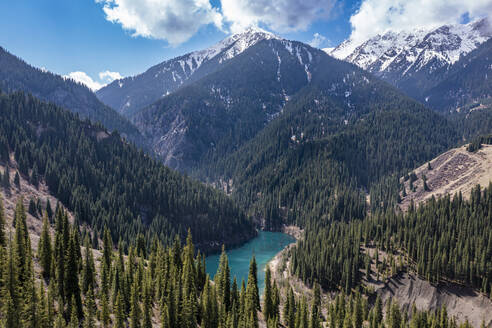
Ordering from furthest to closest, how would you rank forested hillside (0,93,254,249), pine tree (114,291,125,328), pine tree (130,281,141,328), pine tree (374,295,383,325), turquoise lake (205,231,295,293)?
1. forested hillside (0,93,254,249)
2. turquoise lake (205,231,295,293)
3. pine tree (374,295,383,325)
4. pine tree (130,281,141,328)
5. pine tree (114,291,125,328)

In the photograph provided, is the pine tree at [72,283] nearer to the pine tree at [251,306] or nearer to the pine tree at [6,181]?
the pine tree at [251,306]

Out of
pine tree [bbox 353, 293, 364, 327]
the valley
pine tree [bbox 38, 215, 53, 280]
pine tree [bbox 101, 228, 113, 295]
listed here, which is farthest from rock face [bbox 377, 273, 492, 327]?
pine tree [bbox 38, 215, 53, 280]

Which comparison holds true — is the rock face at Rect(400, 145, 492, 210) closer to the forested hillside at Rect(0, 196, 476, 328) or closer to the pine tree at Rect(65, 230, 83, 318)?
the forested hillside at Rect(0, 196, 476, 328)

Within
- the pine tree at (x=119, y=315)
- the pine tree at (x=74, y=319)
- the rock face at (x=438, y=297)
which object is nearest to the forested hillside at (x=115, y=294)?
the pine tree at (x=119, y=315)

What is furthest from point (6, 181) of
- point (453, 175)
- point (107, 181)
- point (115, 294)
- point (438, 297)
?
point (453, 175)

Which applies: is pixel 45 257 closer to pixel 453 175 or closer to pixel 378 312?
pixel 378 312
